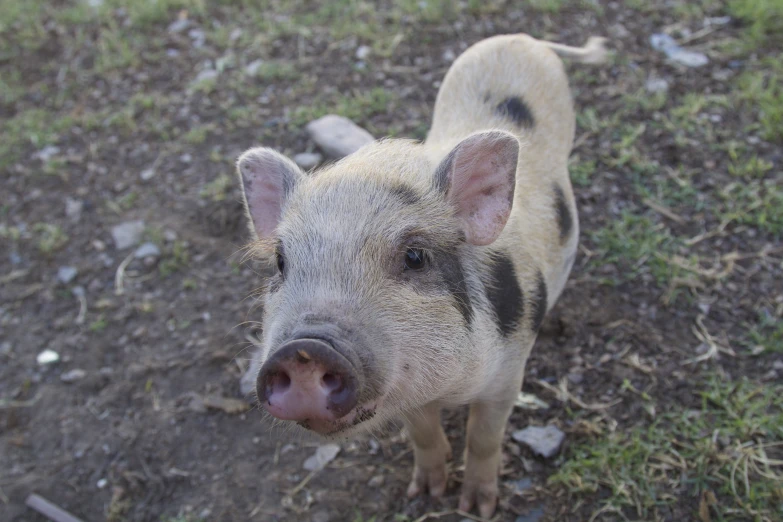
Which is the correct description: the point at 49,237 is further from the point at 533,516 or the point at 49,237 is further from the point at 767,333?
the point at 767,333

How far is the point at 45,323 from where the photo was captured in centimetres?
435

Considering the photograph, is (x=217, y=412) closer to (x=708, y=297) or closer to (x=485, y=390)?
(x=485, y=390)

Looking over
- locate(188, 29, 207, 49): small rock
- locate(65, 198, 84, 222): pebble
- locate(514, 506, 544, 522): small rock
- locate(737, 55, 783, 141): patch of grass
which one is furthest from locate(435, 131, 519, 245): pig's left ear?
locate(188, 29, 207, 49): small rock

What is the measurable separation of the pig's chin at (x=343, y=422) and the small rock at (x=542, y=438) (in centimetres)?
142

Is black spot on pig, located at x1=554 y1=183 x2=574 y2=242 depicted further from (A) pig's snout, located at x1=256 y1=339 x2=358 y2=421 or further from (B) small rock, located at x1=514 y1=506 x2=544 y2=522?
(A) pig's snout, located at x1=256 y1=339 x2=358 y2=421

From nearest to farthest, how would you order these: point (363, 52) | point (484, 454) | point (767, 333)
Result: 1. point (484, 454)
2. point (767, 333)
3. point (363, 52)

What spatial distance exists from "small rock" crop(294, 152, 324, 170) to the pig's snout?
299 cm

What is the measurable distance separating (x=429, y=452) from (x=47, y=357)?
2.40 m

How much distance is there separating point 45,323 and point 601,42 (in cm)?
380

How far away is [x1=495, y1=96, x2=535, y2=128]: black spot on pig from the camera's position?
3.38 metres

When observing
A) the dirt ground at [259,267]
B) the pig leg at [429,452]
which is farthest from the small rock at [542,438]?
the pig leg at [429,452]

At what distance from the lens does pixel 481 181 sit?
8.11ft

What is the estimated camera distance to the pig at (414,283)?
2.00 meters

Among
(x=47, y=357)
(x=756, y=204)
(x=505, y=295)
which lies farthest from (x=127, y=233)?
(x=756, y=204)
